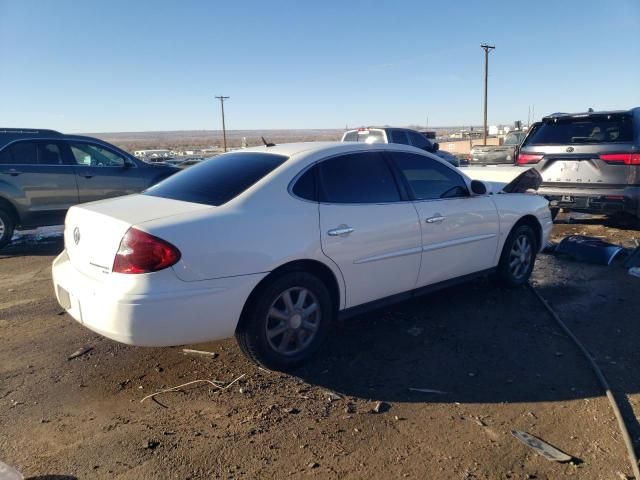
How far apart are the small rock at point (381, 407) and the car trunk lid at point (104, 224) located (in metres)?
1.67

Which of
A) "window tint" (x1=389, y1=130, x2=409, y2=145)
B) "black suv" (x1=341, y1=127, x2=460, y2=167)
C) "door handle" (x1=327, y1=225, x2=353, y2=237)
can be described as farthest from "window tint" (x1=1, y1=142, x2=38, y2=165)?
"window tint" (x1=389, y1=130, x2=409, y2=145)

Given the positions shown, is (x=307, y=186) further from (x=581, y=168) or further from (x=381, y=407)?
(x=581, y=168)

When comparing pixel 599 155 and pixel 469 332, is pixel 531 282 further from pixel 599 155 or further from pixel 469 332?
pixel 599 155

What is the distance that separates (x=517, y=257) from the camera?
18.2ft

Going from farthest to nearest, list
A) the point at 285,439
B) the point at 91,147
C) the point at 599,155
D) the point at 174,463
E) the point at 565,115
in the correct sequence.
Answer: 1. the point at 91,147
2. the point at 565,115
3. the point at 599,155
4. the point at 285,439
5. the point at 174,463

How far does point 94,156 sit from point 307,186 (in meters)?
6.70

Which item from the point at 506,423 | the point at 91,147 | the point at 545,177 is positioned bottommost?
the point at 506,423

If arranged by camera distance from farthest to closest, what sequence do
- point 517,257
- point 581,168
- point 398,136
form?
point 398,136 → point 581,168 → point 517,257

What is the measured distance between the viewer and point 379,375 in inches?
144

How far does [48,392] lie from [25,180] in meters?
5.95

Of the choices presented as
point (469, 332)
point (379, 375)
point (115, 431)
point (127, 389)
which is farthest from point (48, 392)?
point (469, 332)

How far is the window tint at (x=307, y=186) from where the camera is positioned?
12.2 feet

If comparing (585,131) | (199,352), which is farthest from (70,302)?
(585,131)

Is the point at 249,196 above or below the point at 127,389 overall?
above
